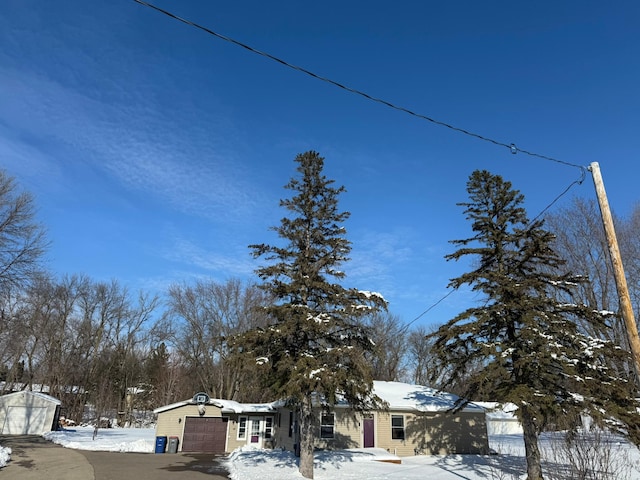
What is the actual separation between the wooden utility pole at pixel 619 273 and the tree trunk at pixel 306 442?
10.5m

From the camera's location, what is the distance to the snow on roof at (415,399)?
2298 centimetres

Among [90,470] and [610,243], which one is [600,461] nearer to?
[610,243]

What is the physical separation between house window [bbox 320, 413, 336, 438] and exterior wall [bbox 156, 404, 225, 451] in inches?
283

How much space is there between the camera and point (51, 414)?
109 feet

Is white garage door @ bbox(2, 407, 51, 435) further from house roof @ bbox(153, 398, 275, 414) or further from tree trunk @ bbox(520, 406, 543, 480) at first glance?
tree trunk @ bbox(520, 406, 543, 480)

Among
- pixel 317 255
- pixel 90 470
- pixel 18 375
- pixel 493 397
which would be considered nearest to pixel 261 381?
pixel 317 255

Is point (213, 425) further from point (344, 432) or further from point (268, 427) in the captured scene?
point (344, 432)

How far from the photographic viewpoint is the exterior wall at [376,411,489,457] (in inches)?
888

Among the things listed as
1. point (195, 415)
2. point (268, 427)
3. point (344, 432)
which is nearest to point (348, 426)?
point (344, 432)

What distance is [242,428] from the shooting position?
25.6 m

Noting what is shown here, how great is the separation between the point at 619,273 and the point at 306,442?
11948mm

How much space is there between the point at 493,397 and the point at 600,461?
29.9 feet

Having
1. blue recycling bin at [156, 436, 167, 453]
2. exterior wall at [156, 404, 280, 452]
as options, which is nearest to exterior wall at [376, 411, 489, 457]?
exterior wall at [156, 404, 280, 452]

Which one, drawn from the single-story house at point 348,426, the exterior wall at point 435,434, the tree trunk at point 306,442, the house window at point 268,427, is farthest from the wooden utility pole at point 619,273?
the house window at point 268,427
